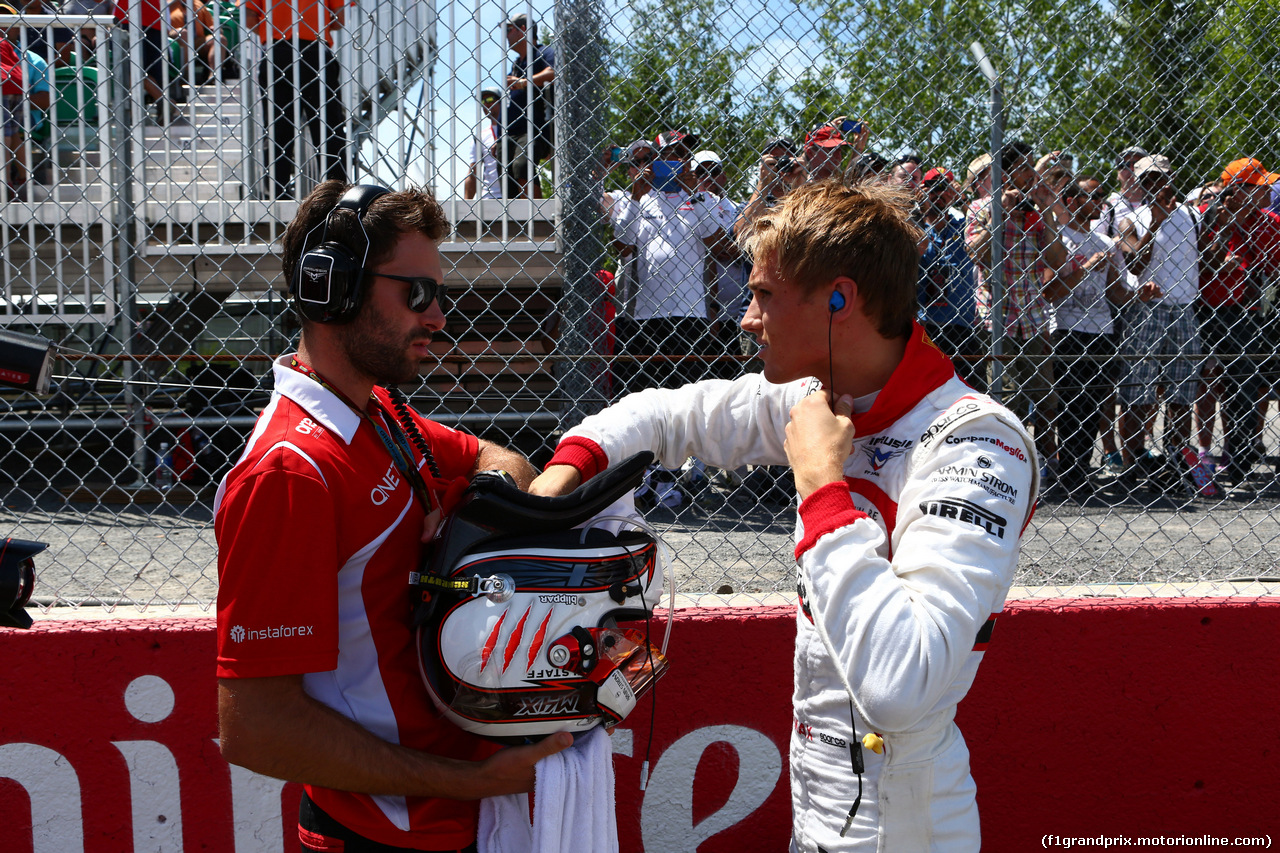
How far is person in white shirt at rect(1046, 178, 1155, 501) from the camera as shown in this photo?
14.4 ft

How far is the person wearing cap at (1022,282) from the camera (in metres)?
3.86

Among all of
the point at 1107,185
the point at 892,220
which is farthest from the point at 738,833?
the point at 1107,185

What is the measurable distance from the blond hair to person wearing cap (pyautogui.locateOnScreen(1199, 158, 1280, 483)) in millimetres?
2271

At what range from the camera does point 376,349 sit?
1.85m

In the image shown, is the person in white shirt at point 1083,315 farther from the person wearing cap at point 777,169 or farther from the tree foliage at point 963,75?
the person wearing cap at point 777,169

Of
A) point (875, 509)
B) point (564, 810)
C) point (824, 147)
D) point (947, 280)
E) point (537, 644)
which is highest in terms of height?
point (824, 147)

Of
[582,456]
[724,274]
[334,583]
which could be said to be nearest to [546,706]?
[334,583]

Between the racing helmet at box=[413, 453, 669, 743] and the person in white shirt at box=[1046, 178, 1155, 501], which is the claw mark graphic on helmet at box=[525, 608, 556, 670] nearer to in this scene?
the racing helmet at box=[413, 453, 669, 743]

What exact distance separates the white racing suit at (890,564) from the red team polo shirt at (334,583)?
1.42ft

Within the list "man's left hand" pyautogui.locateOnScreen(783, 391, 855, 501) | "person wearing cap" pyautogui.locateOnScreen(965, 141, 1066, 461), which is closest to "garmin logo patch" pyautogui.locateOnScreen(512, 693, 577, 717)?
"man's left hand" pyautogui.locateOnScreen(783, 391, 855, 501)

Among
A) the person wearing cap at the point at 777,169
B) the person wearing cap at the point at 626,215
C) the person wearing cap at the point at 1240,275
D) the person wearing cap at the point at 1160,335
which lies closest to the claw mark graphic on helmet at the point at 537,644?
the person wearing cap at the point at 777,169

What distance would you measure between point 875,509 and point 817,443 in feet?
0.87

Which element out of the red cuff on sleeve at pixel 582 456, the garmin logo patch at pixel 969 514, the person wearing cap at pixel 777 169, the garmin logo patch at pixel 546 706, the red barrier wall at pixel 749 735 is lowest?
the red barrier wall at pixel 749 735

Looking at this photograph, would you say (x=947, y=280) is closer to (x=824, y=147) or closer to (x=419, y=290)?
(x=824, y=147)
